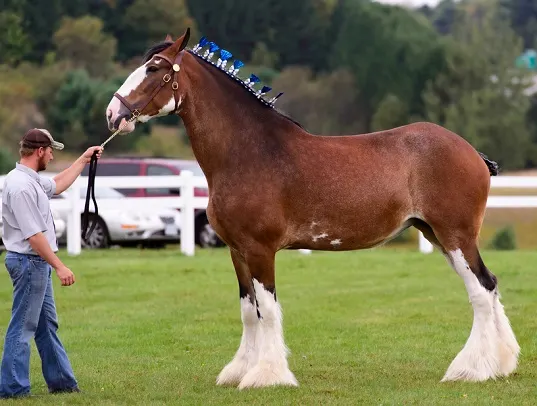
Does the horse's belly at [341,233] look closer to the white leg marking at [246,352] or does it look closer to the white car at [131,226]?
the white leg marking at [246,352]

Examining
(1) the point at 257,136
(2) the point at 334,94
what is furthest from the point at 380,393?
(2) the point at 334,94

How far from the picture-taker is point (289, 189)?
8672 mm

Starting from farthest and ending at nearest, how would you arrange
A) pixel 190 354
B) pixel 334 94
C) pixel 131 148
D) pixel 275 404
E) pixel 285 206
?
pixel 334 94, pixel 131 148, pixel 190 354, pixel 285 206, pixel 275 404

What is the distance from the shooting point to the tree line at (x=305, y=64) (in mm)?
53438

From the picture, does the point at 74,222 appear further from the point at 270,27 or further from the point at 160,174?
the point at 270,27

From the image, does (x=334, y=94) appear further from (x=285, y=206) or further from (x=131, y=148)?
(x=285, y=206)

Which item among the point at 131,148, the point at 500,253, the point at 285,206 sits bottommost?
the point at 131,148

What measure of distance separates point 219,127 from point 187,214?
10415 mm

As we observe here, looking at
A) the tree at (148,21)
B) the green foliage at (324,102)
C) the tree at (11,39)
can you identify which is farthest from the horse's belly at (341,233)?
the tree at (148,21)

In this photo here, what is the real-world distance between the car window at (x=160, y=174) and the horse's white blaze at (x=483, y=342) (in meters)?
13.9

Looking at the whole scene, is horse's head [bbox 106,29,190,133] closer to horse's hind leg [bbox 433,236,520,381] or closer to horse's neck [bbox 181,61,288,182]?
horse's neck [bbox 181,61,288,182]

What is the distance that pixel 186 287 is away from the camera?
15359mm

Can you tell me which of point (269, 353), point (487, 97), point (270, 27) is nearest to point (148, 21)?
point (270, 27)

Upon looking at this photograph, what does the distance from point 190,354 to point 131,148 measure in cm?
4043
